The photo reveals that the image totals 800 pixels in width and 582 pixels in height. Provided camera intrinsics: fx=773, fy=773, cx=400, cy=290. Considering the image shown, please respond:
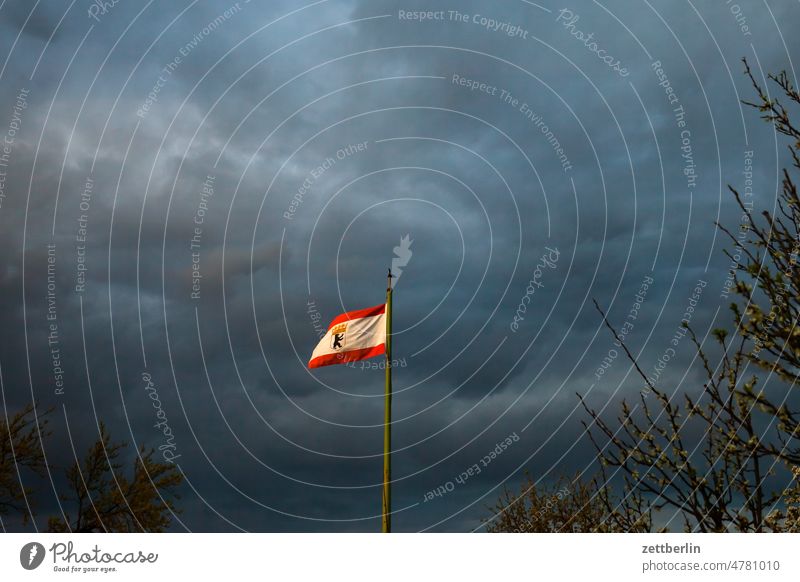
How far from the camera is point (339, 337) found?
23.6m

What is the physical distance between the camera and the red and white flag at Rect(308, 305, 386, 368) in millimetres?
23250

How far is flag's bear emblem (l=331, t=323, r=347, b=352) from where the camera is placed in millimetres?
23547

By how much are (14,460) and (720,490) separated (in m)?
19.1

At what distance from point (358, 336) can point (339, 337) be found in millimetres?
621
